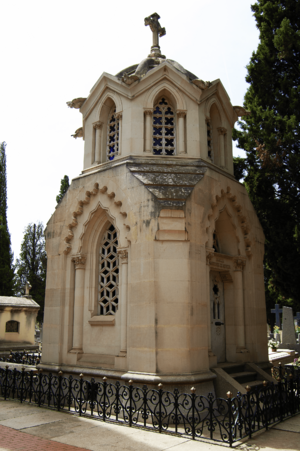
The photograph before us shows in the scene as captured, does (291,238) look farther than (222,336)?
Yes

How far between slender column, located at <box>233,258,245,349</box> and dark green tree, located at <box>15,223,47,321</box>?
126ft

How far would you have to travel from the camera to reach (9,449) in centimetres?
641

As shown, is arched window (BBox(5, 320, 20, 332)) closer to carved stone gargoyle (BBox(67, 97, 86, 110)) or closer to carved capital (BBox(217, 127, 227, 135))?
carved stone gargoyle (BBox(67, 97, 86, 110))

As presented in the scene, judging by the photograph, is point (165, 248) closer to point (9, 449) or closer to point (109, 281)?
point (109, 281)

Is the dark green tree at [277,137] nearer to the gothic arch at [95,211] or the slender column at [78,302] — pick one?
the gothic arch at [95,211]

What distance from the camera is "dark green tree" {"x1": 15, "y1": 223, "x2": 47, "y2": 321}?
47438mm

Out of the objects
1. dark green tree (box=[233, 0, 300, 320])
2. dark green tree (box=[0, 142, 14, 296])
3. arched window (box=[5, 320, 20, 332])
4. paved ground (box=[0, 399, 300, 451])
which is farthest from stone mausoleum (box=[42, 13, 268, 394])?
dark green tree (box=[0, 142, 14, 296])

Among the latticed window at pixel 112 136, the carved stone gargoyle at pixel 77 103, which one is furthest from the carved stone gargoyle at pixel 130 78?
the carved stone gargoyle at pixel 77 103

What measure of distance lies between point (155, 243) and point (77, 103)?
591 cm

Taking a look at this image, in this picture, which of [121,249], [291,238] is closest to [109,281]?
[121,249]

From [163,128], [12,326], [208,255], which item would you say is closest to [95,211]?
[163,128]

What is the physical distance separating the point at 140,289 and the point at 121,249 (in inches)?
49.3

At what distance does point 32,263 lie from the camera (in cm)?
4944

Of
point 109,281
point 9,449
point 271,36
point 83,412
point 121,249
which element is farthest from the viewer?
point 271,36
